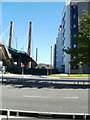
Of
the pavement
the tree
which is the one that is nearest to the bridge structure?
the tree

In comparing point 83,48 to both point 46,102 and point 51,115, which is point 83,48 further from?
point 51,115

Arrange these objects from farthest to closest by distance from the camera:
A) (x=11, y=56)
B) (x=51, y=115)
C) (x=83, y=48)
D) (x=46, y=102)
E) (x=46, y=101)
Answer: (x=11, y=56) < (x=83, y=48) < (x=46, y=101) < (x=46, y=102) < (x=51, y=115)

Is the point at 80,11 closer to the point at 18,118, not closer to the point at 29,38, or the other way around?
the point at 29,38

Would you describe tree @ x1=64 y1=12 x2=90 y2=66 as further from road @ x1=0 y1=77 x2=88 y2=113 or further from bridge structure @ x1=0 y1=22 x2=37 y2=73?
bridge structure @ x1=0 y1=22 x2=37 y2=73

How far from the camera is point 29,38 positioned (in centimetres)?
9388

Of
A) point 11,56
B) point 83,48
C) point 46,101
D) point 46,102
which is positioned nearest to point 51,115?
point 46,102

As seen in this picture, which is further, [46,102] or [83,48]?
[83,48]

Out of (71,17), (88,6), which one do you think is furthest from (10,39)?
(88,6)

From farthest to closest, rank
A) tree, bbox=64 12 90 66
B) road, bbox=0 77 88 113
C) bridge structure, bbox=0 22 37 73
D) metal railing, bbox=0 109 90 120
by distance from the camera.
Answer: bridge structure, bbox=0 22 37 73 → tree, bbox=64 12 90 66 → road, bbox=0 77 88 113 → metal railing, bbox=0 109 90 120

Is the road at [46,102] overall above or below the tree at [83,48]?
below

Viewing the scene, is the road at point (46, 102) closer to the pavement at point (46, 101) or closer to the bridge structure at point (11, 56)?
the pavement at point (46, 101)

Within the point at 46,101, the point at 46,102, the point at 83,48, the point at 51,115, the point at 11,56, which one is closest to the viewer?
the point at 51,115

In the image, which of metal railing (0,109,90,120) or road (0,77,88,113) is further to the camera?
road (0,77,88,113)

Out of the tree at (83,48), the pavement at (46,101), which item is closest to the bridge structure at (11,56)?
the tree at (83,48)
